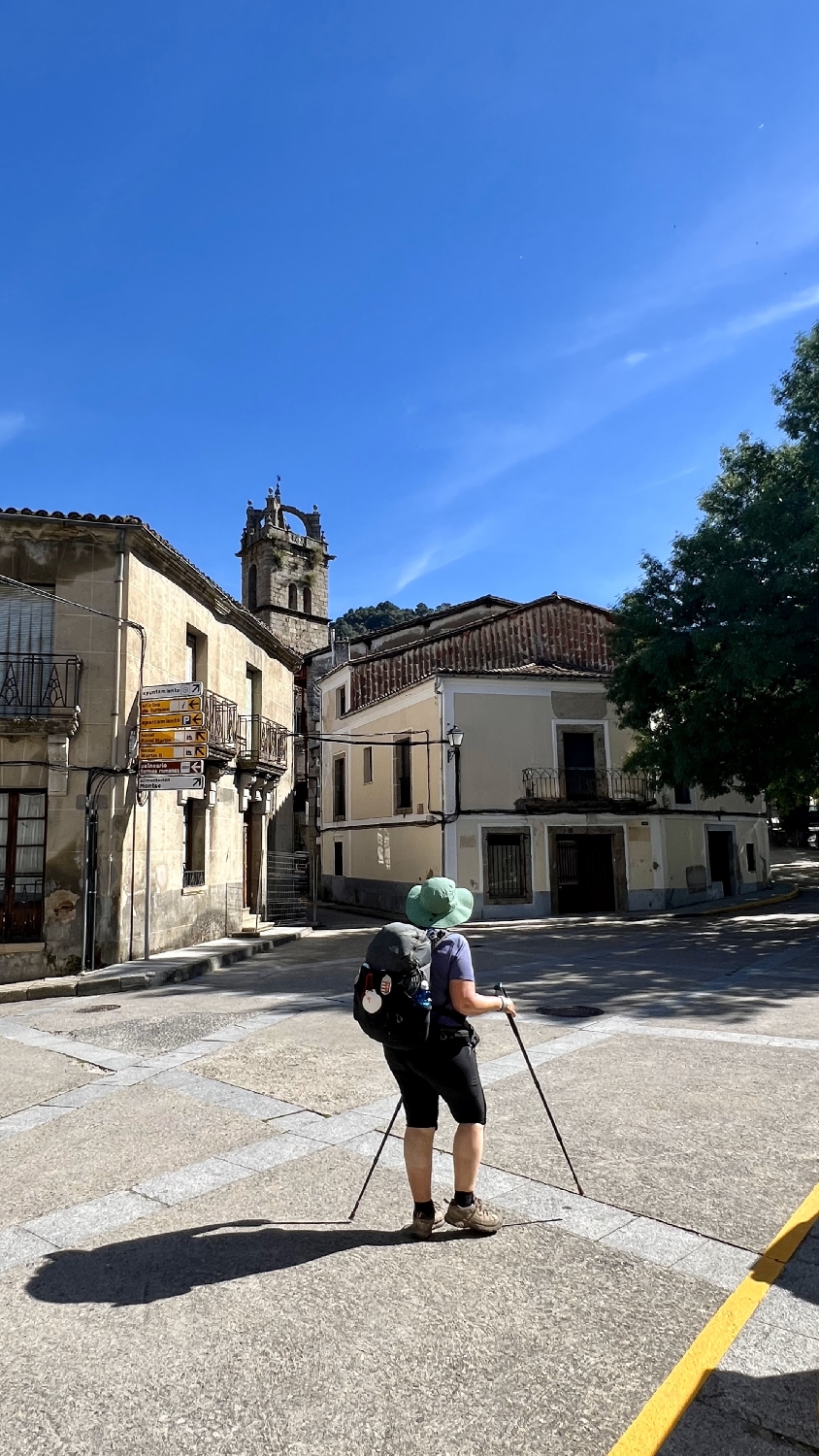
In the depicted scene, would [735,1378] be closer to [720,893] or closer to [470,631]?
[470,631]

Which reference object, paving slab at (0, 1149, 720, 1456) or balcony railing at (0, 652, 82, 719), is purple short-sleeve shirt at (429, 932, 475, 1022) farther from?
balcony railing at (0, 652, 82, 719)

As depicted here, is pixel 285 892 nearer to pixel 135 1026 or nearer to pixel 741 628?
pixel 741 628

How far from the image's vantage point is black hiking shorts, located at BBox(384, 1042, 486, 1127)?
3521mm

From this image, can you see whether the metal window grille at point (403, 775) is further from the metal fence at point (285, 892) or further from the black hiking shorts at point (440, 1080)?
the black hiking shorts at point (440, 1080)

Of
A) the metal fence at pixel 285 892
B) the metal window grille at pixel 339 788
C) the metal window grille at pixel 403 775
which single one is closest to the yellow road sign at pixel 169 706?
the metal fence at pixel 285 892

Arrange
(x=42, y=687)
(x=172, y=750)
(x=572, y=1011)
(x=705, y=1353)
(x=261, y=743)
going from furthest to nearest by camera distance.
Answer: (x=261, y=743), (x=42, y=687), (x=172, y=750), (x=572, y=1011), (x=705, y=1353)

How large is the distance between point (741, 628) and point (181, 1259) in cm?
1583

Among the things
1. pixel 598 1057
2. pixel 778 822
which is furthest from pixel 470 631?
pixel 778 822

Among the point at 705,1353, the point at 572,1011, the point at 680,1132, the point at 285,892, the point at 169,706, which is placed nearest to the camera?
the point at 705,1353

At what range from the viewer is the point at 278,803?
2320 centimetres

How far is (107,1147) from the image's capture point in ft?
16.3

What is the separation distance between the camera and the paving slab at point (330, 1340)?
7.97 ft

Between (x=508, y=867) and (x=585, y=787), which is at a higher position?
(x=585, y=787)

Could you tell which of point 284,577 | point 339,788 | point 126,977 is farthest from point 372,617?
point 126,977
